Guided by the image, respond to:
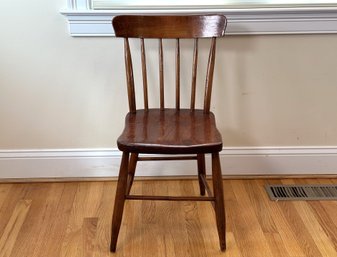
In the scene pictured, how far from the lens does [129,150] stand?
154 centimetres

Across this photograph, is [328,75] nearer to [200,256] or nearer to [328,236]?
[328,236]

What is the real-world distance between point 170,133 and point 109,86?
0.54m

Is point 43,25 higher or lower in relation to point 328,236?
higher

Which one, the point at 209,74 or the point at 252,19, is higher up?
the point at 252,19

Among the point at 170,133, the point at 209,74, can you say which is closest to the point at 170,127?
the point at 170,133

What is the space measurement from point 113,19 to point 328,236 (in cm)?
120

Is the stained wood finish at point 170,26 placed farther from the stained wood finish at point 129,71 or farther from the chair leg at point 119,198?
the chair leg at point 119,198

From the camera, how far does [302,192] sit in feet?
6.84

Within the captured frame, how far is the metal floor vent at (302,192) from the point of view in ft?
6.69

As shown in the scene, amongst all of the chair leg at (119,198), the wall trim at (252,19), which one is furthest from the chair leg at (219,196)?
the wall trim at (252,19)

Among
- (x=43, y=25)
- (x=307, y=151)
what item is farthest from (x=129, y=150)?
(x=307, y=151)

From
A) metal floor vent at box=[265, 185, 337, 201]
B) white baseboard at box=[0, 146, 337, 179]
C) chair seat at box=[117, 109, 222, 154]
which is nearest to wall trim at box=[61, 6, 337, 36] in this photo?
chair seat at box=[117, 109, 222, 154]

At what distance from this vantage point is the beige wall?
1.96m

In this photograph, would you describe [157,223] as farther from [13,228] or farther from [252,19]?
[252,19]
